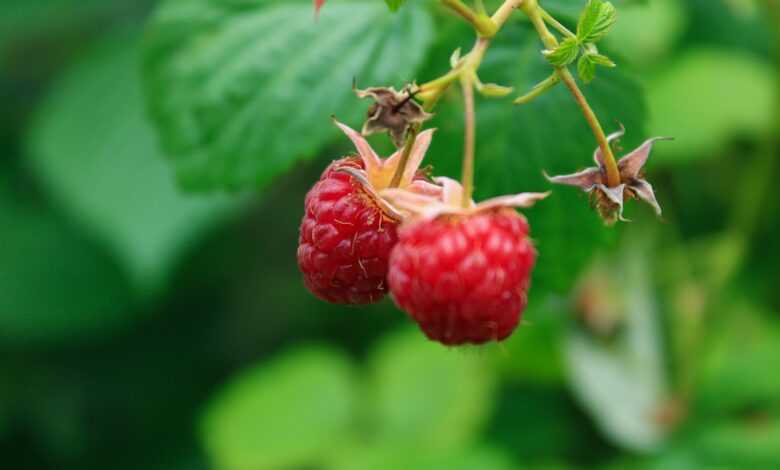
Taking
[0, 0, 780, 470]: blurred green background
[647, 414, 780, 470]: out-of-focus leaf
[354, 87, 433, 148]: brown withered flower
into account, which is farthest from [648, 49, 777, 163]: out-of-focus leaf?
[354, 87, 433, 148]: brown withered flower

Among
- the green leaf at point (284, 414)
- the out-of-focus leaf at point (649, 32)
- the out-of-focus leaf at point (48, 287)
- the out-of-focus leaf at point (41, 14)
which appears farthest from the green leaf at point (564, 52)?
the out-of-focus leaf at point (48, 287)

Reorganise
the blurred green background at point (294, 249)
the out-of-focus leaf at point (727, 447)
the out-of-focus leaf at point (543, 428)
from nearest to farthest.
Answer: the blurred green background at point (294, 249) < the out-of-focus leaf at point (727, 447) < the out-of-focus leaf at point (543, 428)

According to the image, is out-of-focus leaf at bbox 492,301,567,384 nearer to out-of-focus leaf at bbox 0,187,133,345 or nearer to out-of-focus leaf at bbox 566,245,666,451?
out-of-focus leaf at bbox 566,245,666,451

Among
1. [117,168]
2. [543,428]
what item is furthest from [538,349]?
[117,168]

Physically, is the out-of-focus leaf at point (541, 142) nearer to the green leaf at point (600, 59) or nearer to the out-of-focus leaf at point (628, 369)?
the green leaf at point (600, 59)

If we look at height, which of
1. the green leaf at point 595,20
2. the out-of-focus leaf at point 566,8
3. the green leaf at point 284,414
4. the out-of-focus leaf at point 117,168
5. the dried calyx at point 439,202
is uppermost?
the green leaf at point 595,20

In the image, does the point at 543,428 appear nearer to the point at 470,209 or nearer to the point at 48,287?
the point at 48,287

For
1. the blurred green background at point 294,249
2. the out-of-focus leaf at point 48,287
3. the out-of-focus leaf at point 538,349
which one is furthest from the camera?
the out-of-focus leaf at point 48,287
